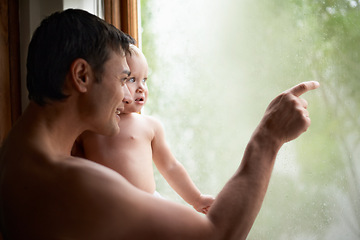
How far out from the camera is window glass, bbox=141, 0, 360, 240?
3.80 ft

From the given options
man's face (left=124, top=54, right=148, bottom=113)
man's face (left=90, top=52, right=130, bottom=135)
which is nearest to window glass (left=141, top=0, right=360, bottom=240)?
man's face (left=124, top=54, right=148, bottom=113)

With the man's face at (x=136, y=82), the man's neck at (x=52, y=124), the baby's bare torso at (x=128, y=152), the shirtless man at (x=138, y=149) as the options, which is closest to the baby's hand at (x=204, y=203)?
the shirtless man at (x=138, y=149)

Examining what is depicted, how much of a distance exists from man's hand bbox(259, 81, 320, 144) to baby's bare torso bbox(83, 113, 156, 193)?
0.39m

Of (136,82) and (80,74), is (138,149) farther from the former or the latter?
(80,74)

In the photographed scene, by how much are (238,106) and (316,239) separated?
0.49 metres

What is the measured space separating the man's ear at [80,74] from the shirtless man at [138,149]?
30cm

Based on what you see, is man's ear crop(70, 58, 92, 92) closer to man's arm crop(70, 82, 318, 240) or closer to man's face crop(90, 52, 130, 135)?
man's face crop(90, 52, 130, 135)

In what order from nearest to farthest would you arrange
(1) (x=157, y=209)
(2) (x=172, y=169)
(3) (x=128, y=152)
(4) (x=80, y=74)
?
(1) (x=157, y=209) < (4) (x=80, y=74) < (3) (x=128, y=152) < (2) (x=172, y=169)

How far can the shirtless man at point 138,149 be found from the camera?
3.75 ft

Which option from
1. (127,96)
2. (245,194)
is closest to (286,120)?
(245,194)

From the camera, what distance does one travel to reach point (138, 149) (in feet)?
3.85

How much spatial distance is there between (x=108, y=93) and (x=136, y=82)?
296 millimetres

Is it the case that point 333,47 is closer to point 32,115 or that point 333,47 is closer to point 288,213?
point 288,213

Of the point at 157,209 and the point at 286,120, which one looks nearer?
the point at 157,209
